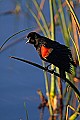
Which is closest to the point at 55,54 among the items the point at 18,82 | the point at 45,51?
the point at 45,51

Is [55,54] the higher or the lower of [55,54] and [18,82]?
the lower

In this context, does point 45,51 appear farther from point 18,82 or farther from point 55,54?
point 18,82

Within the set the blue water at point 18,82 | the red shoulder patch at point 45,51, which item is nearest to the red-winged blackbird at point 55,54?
the red shoulder patch at point 45,51

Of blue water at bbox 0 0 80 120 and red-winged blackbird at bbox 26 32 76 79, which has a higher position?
blue water at bbox 0 0 80 120

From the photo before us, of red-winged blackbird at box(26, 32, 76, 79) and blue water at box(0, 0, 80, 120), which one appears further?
blue water at box(0, 0, 80, 120)

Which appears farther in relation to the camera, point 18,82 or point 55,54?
point 18,82

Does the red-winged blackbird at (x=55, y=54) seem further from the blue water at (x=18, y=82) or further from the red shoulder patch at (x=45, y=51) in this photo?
the blue water at (x=18, y=82)

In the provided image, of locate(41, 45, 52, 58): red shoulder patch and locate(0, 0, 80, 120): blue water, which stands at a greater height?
locate(0, 0, 80, 120): blue water

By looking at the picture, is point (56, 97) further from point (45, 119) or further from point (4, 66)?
point (4, 66)

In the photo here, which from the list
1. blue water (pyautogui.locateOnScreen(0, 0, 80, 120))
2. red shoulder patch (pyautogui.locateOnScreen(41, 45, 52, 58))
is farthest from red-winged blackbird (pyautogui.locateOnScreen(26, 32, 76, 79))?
blue water (pyautogui.locateOnScreen(0, 0, 80, 120))

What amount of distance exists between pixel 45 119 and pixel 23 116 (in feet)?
0.31

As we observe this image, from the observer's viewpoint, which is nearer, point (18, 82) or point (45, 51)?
point (45, 51)

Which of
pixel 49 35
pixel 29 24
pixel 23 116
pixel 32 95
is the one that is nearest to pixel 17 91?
pixel 32 95

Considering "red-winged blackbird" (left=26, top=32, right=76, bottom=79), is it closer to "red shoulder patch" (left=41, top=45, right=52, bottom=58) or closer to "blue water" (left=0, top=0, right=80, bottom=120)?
"red shoulder patch" (left=41, top=45, right=52, bottom=58)
